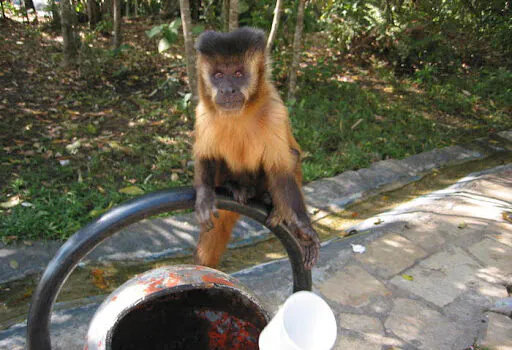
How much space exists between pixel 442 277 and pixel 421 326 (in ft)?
1.83

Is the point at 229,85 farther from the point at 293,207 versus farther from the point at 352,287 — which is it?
the point at 352,287

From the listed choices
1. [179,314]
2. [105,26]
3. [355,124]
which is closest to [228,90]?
[179,314]

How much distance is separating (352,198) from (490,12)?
5.72m

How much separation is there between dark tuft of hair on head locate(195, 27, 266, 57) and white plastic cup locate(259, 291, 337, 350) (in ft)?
4.92

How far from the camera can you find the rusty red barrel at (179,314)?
1.13m

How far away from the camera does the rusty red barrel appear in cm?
113

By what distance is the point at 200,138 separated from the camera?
2.31m

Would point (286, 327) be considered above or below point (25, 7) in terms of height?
below

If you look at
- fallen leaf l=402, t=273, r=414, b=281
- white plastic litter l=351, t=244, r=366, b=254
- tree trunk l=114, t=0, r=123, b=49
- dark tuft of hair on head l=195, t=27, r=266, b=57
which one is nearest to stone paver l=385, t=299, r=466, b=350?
fallen leaf l=402, t=273, r=414, b=281

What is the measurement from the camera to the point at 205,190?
1686 mm

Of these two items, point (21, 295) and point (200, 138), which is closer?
point (200, 138)

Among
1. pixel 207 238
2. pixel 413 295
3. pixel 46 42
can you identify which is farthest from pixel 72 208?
pixel 46 42

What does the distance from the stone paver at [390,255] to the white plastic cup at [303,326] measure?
7.25ft

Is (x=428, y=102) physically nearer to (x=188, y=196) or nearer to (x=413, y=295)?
(x=413, y=295)
